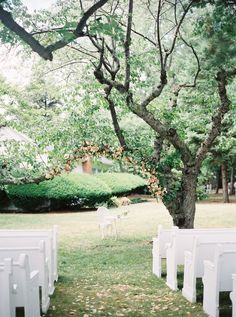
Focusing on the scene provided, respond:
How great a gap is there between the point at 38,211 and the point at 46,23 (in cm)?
1560

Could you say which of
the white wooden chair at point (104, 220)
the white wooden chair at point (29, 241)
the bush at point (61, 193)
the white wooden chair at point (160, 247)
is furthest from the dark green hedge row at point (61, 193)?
the white wooden chair at point (29, 241)

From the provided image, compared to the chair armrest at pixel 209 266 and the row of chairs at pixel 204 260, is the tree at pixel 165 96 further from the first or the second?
the chair armrest at pixel 209 266

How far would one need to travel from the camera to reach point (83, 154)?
38.5 ft

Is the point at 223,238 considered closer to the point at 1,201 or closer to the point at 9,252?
the point at 9,252

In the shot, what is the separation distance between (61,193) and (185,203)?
1219 cm

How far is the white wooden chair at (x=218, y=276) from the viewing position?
6.40 m

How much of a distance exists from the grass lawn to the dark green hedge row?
13.6 feet

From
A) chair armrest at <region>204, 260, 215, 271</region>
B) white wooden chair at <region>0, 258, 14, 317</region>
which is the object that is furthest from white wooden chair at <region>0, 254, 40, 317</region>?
chair armrest at <region>204, 260, 215, 271</region>

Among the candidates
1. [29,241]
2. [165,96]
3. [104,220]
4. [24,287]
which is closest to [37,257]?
[29,241]

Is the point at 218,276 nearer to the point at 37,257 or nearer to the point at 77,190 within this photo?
the point at 37,257

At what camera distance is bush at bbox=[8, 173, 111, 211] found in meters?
24.0

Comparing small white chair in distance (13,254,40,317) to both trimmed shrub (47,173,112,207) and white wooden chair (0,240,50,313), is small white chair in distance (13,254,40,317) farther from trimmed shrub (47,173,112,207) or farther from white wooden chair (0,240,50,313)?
trimmed shrub (47,173,112,207)

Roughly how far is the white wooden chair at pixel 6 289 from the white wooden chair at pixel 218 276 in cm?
287

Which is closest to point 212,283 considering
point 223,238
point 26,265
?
point 223,238
